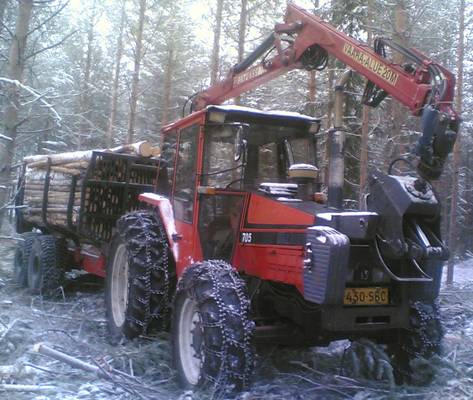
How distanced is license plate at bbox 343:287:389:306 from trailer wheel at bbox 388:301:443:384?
1.95ft

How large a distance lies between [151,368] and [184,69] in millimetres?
22663

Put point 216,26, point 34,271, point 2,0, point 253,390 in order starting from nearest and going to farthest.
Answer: point 253,390 → point 2,0 → point 34,271 → point 216,26

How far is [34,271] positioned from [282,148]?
5.95m

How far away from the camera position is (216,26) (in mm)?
20672

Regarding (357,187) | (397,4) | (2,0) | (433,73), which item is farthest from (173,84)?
(433,73)

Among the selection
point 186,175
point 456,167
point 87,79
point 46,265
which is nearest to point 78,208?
point 46,265

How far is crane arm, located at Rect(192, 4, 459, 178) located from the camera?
4383 mm

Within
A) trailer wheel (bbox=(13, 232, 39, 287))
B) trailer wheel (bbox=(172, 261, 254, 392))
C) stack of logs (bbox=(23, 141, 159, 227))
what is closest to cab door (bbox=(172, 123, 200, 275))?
trailer wheel (bbox=(172, 261, 254, 392))

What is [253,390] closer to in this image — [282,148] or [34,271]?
[282,148]

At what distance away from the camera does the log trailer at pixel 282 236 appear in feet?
15.0

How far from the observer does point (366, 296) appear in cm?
507

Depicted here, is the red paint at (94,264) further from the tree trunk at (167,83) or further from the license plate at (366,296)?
the tree trunk at (167,83)

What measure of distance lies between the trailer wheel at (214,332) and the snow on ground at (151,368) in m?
0.17

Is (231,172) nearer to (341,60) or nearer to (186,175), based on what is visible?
(186,175)
